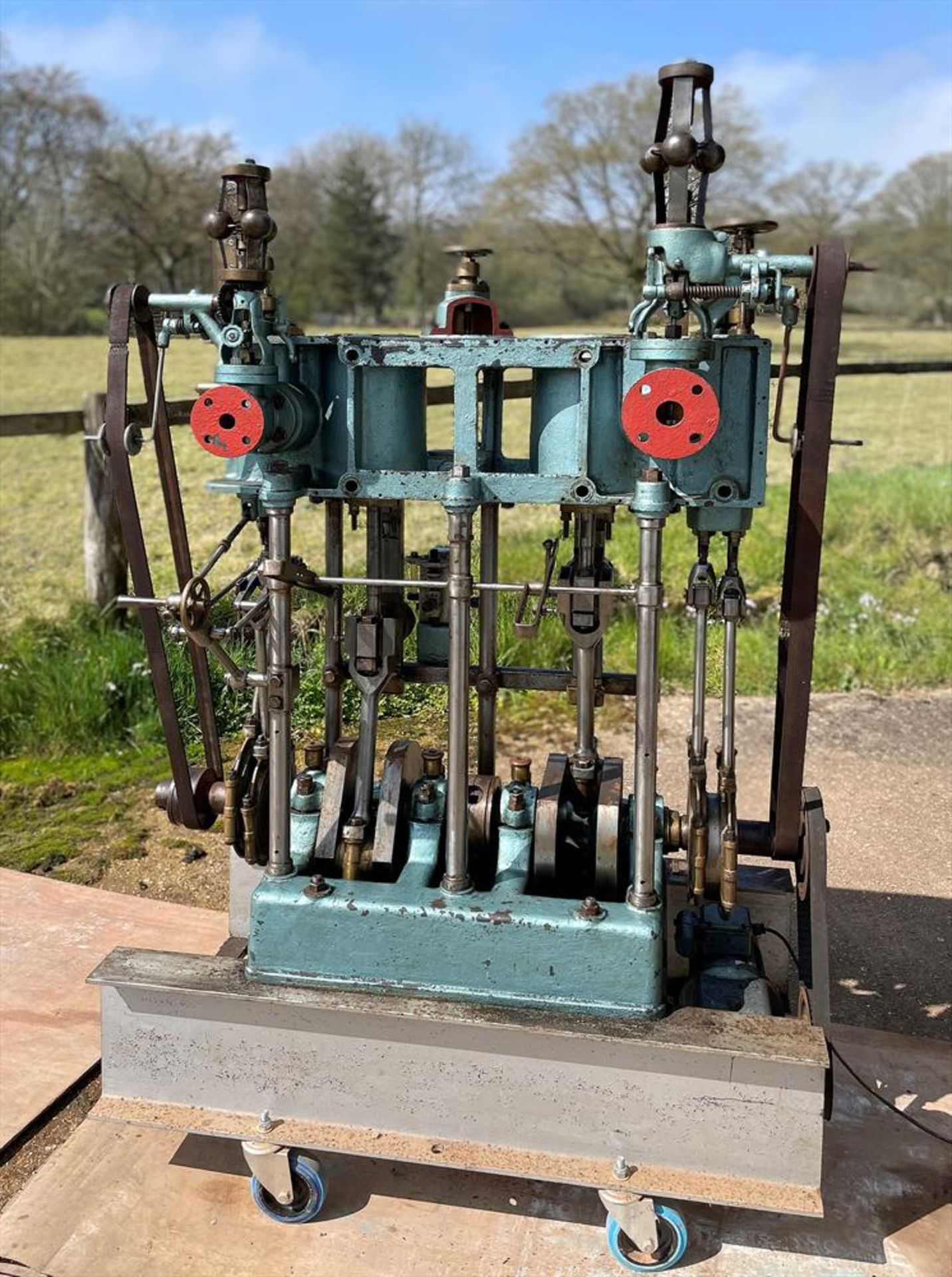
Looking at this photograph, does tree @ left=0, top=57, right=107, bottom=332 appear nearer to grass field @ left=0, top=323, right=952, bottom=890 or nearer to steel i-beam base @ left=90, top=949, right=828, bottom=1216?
grass field @ left=0, top=323, right=952, bottom=890

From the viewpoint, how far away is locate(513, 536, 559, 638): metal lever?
2102 millimetres

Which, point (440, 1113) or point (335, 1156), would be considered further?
point (335, 1156)

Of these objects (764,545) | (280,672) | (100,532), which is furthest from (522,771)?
(764,545)

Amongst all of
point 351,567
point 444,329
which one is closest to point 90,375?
point 351,567

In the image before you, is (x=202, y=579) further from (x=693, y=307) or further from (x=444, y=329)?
(x=693, y=307)

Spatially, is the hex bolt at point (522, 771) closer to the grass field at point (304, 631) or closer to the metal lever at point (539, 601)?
the metal lever at point (539, 601)

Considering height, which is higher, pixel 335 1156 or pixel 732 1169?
pixel 732 1169

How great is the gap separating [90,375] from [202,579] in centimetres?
1968

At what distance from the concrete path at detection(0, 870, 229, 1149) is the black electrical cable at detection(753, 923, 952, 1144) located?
148 cm

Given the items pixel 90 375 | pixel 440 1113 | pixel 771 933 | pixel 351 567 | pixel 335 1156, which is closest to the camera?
pixel 440 1113

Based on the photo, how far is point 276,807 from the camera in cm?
221

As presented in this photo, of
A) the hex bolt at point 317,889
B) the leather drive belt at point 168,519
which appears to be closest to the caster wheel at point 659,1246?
the hex bolt at point 317,889

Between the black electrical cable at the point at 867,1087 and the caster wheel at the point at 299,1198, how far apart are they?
1.04m

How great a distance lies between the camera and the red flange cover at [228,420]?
78.7 inches
